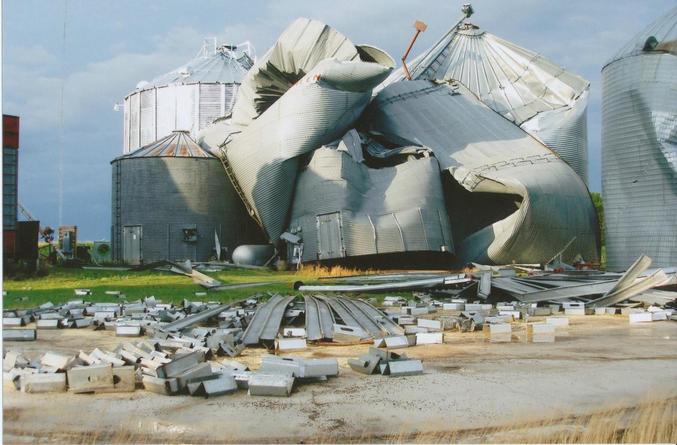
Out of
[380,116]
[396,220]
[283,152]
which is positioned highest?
[380,116]

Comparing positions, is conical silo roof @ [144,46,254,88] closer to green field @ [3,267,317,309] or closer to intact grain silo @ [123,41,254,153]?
intact grain silo @ [123,41,254,153]

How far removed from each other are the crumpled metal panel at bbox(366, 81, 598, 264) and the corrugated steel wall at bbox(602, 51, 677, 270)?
10.5ft

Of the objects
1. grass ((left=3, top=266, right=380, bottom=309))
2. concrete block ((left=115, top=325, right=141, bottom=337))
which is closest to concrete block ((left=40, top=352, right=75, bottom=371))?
concrete block ((left=115, top=325, right=141, bottom=337))

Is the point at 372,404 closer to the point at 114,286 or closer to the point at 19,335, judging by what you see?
the point at 19,335

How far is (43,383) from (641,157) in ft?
51.6

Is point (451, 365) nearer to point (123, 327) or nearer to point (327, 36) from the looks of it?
point (123, 327)

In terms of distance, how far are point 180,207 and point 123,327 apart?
729 inches

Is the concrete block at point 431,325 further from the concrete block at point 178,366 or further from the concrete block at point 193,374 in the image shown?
the concrete block at point 193,374

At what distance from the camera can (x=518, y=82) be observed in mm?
30594

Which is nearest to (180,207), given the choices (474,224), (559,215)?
(474,224)


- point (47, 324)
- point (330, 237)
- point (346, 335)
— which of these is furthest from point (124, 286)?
point (346, 335)

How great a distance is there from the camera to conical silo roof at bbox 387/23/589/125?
28750 millimetres

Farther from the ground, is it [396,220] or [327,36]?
[327,36]

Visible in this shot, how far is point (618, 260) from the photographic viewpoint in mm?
18312
